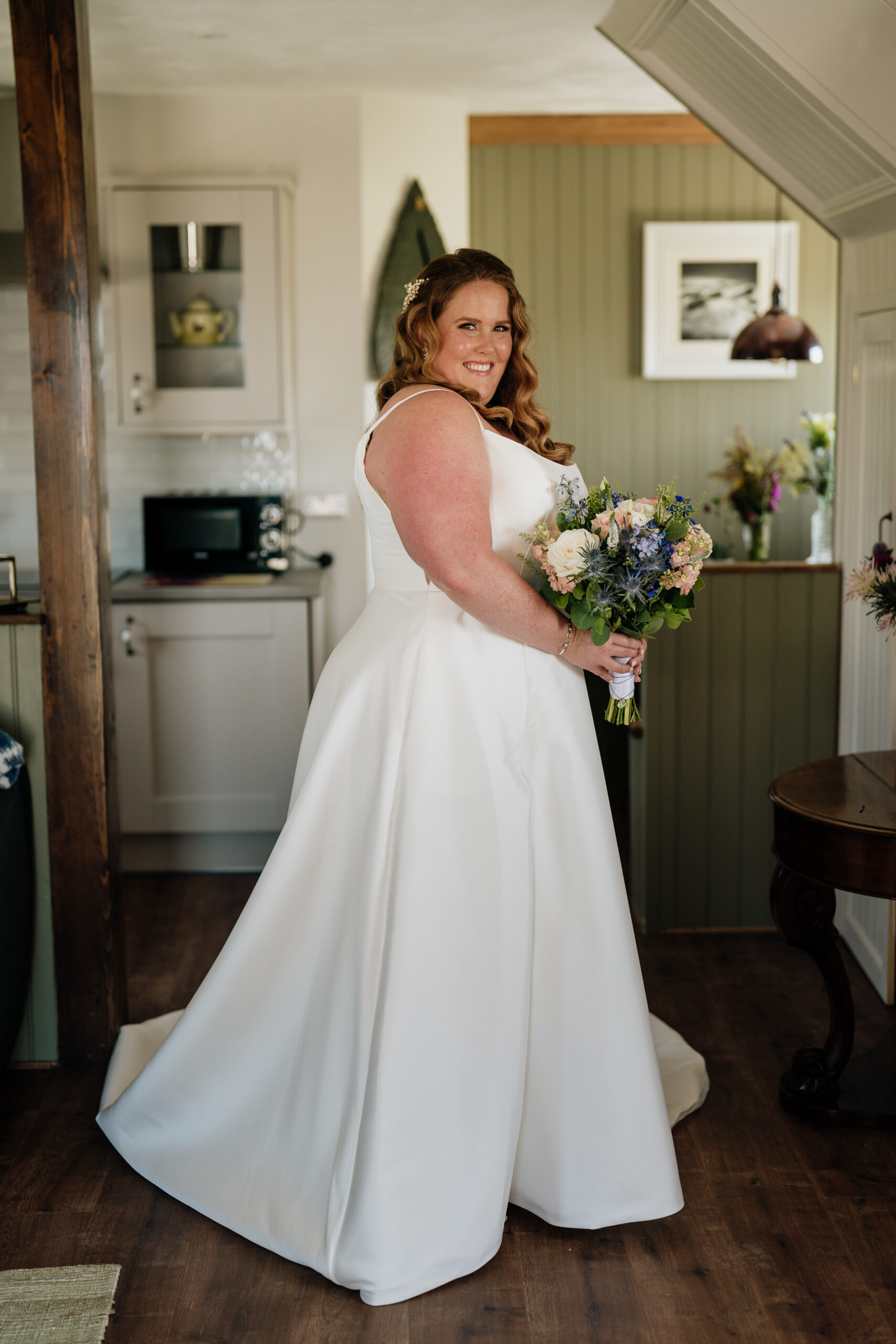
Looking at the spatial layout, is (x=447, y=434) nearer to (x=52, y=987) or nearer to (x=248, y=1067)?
(x=248, y=1067)

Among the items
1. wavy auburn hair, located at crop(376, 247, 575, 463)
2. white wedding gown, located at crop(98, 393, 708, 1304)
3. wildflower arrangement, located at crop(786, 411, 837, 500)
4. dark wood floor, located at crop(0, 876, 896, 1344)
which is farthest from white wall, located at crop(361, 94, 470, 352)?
dark wood floor, located at crop(0, 876, 896, 1344)

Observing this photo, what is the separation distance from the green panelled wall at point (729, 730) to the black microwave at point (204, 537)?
1720 millimetres

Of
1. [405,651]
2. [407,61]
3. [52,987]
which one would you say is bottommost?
[52,987]

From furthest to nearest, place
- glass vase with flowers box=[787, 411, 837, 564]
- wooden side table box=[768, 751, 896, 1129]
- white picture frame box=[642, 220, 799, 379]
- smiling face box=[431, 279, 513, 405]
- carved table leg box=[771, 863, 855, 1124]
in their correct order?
white picture frame box=[642, 220, 799, 379]
glass vase with flowers box=[787, 411, 837, 564]
carved table leg box=[771, 863, 855, 1124]
wooden side table box=[768, 751, 896, 1129]
smiling face box=[431, 279, 513, 405]

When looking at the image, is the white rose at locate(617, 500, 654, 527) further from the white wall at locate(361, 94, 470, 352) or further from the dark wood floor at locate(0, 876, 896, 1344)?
the white wall at locate(361, 94, 470, 352)

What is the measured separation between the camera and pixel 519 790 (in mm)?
2148

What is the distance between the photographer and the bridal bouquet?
199 centimetres

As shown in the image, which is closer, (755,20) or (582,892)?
(582,892)

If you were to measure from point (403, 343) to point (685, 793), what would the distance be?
1.87 metres

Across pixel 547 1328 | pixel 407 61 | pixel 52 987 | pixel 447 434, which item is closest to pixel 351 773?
pixel 447 434

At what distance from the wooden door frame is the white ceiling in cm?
64

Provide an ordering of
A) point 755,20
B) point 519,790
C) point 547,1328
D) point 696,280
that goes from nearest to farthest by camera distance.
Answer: point 547,1328, point 519,790, point 755,20, point 696,280

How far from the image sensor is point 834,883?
230 centimetres

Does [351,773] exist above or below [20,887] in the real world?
above
